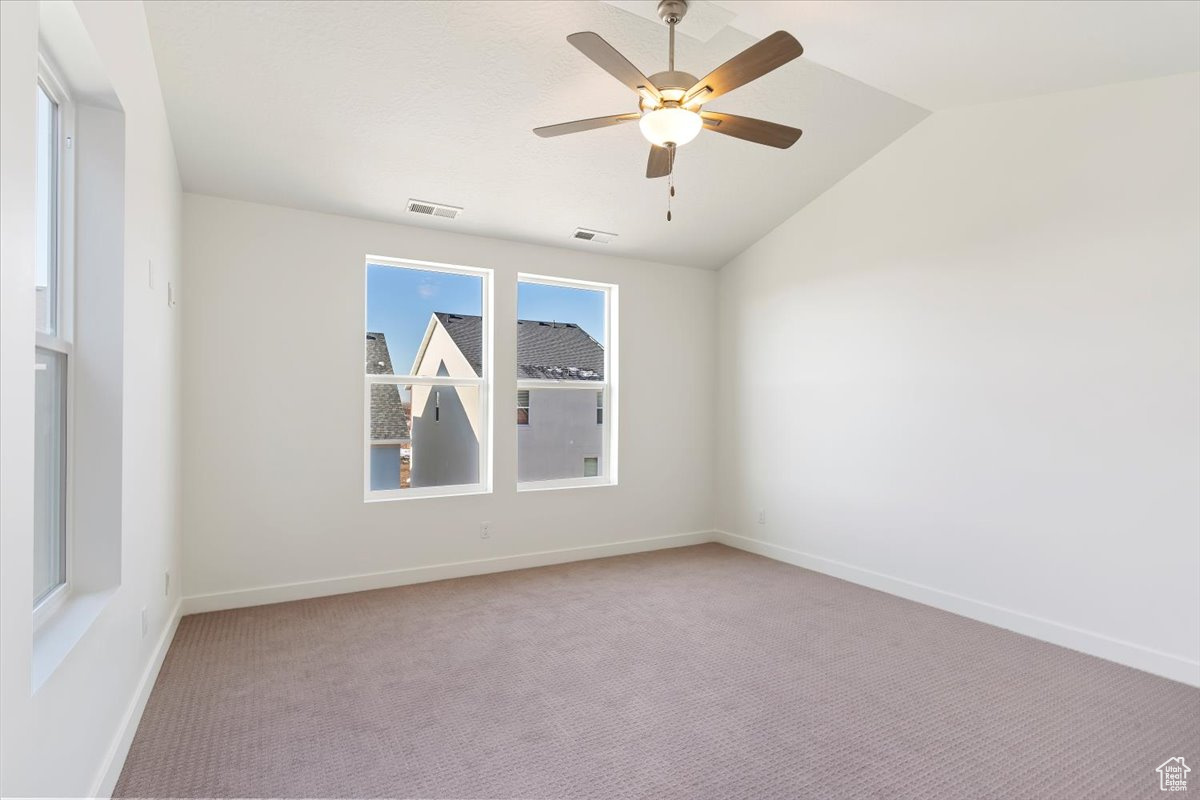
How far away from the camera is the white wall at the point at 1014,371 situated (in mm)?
2992

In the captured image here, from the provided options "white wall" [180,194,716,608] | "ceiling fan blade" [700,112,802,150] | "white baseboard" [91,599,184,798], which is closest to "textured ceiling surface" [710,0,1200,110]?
"ceiling fan blade" [700,112,802,150]

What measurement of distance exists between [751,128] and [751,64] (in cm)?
42

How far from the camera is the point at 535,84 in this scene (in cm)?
312

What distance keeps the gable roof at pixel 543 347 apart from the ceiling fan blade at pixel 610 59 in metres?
2.67

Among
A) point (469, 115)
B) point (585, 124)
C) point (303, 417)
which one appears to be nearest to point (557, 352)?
point (303, 417)

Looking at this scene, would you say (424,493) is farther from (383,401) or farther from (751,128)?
(751,128)


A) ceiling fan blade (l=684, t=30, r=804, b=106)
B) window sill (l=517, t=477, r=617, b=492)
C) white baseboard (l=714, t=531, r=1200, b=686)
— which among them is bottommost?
white baseboard (l=714, t=531, r=1200, b=686)

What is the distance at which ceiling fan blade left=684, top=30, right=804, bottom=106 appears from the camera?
6.84 ft

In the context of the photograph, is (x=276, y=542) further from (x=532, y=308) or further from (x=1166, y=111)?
(x=1166, y=111)

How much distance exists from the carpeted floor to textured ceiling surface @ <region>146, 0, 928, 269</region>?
2.63m

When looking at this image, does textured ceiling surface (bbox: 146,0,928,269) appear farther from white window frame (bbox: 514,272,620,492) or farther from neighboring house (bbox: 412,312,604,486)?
neighboring house (bbox: 412,312,604,486)

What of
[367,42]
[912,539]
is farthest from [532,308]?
[912,539]

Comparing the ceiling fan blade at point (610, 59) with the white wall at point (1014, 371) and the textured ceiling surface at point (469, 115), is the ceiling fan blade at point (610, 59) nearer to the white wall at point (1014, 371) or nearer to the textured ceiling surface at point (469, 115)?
the textured ceiling surface at point (469, 115)

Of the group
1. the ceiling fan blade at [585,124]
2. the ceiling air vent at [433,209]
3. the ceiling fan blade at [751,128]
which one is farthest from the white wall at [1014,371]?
the ceiling air vent at [433,209]
